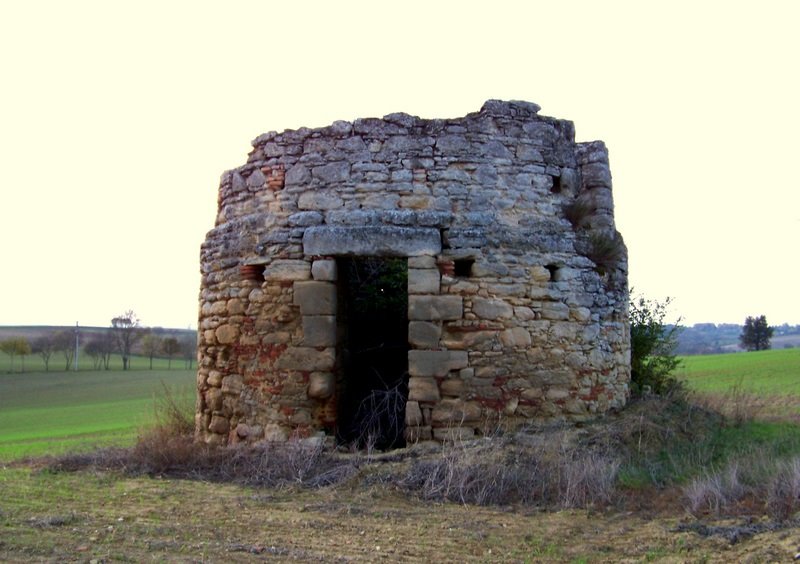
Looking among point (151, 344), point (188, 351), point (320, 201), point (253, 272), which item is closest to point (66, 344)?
point (151, 344)

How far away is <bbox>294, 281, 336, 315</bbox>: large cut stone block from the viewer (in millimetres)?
7328

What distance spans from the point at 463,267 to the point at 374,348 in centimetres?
208

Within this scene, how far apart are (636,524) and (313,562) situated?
97.7 inches

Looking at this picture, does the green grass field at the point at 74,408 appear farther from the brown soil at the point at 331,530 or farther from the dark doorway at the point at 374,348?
the brown soil at the point at 331,530

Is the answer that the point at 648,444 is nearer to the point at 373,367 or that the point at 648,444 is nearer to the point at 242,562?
the point at 373,367

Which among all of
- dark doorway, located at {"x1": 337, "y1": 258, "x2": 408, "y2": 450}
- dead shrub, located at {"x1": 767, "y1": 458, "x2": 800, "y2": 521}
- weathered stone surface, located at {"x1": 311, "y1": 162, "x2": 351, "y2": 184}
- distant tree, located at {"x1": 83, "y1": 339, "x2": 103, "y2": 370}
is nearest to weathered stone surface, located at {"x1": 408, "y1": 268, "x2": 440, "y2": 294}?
dark doorway, located at {"x1": 337, "y1": 258, "x2": 408, "y2": 450}

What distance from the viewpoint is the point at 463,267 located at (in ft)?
24.2

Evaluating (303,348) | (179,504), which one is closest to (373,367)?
(303,348)

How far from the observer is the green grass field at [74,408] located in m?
12.0

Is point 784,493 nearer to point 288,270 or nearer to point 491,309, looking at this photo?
point 491,309

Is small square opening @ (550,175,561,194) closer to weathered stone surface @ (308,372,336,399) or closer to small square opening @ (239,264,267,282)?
weathered stone surface @ (308,372,336,399)

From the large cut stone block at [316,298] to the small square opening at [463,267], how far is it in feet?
4.33

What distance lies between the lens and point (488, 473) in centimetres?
603

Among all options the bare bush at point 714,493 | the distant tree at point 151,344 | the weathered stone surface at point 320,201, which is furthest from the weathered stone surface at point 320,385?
the distant tree at point 151,344
